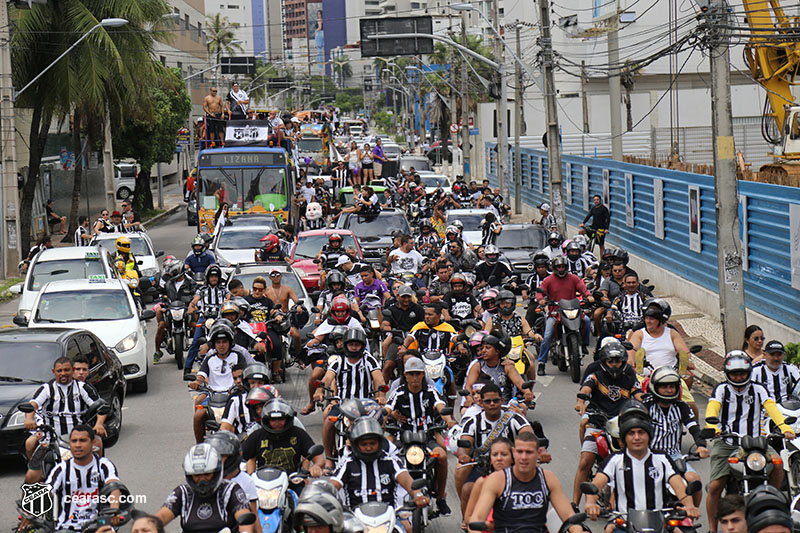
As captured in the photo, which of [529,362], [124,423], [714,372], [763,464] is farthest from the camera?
[714,372]

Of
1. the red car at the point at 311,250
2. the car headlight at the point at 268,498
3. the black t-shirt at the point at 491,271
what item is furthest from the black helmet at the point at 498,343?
the red car at the point at 311,250

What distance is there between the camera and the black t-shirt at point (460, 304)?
15.0 meters

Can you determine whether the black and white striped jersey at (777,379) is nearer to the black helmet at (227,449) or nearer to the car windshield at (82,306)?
the black helmet at (227,449)

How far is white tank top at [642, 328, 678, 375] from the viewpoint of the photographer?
12.2 m

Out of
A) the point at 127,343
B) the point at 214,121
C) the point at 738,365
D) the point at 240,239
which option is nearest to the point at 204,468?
the point at 738,365

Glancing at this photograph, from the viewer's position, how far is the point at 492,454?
795 cm

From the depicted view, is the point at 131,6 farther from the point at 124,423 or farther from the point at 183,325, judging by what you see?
the point at 124,423

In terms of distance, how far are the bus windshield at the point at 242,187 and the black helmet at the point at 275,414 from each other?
25.5m

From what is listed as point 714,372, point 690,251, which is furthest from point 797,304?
point 690,251

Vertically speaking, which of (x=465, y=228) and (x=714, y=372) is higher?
(x=465, y=228)

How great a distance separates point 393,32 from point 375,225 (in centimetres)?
1361

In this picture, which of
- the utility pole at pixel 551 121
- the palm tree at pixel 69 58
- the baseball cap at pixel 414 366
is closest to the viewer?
the baseball cap at pixel 414 366

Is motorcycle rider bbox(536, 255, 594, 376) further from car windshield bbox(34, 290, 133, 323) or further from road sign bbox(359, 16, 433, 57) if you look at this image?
road sign bbox(359, 16, 433, 57)

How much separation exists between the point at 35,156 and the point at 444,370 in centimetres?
2868
